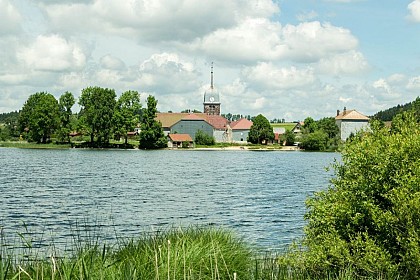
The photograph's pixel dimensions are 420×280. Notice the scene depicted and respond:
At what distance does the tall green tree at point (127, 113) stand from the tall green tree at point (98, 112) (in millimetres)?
1419

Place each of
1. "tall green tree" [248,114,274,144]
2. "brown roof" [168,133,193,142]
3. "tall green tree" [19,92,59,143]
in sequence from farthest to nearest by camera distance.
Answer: "tall green tree" [248,114,274,144] < "brown roof" [168,133,193,142] < "tall green tree" [19,92,59,143]

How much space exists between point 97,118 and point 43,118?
10.4m

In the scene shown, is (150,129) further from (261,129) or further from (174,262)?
(174,262)

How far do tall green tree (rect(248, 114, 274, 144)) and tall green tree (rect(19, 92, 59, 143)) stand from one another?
177ft

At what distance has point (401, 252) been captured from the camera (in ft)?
32.2

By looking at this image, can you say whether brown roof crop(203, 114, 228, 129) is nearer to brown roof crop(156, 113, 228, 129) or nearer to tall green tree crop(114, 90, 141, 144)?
brown roof crop(156, 113, 228, 129)

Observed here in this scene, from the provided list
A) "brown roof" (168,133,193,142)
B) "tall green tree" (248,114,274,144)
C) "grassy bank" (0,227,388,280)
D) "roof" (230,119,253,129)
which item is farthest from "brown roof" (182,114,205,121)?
"grassy bank" (0,227,388,280)

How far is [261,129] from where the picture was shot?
146 metres

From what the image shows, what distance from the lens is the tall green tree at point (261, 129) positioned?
145 metres

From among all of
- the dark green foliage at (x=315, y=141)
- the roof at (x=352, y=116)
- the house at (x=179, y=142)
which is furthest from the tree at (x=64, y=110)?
the roof at (x=352, y=116)

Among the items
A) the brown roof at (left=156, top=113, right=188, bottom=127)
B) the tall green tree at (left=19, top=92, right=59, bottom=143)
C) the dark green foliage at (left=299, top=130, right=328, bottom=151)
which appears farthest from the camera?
the brown roof at (left=156, top=113, right=188, bottom=127)

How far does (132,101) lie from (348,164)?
11055cm

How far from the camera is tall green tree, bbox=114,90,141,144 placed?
113 m

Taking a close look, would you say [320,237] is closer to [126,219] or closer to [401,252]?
[401,252]
